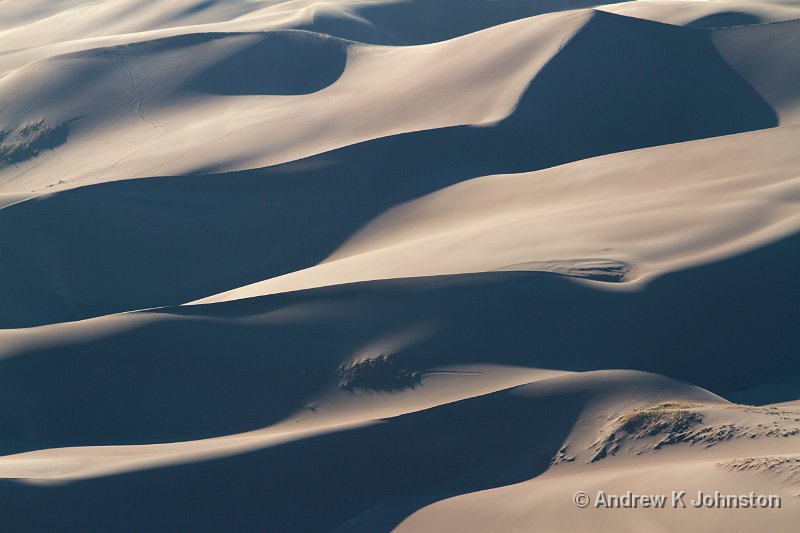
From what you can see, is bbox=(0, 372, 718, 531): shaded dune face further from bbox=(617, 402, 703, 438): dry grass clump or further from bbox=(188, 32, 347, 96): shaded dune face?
bbox=(188, 32, 347, 96): shaded dune face

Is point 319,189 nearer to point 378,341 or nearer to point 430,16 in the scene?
point 378,341

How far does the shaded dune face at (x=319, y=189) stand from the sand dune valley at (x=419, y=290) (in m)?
0.05

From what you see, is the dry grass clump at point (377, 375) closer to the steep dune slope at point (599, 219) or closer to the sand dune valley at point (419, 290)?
the sand dune valley at point (419, 290)

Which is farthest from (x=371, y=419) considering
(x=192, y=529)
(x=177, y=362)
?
(x=177, y=362)

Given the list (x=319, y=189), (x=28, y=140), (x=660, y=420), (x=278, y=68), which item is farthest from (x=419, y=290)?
(x=28, y=140)

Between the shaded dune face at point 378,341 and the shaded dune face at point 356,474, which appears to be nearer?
the shaded dune face at point 356,474

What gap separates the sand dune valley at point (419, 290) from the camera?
8.53 metres

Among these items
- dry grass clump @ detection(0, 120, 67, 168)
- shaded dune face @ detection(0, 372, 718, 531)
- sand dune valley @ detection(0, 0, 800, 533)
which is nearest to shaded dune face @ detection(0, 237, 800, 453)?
sand dune valley @ detection(0, 0, 800, 533)

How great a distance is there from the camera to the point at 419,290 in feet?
37.4

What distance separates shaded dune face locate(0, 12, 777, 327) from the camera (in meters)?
16.6

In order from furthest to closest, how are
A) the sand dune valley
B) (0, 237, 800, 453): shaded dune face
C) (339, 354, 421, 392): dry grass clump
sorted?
1. (0, 237, 800, 453): shaded dune face
2. (339, 354, 421, 392): dry grass clump
3. the sand dune valley

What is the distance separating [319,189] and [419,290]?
664cm

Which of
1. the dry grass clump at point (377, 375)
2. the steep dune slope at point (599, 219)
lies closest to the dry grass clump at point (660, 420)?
the dry grass clump at point (377, 375)

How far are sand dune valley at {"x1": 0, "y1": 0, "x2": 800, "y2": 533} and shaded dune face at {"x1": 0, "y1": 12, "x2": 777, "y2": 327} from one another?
0.16 ft
